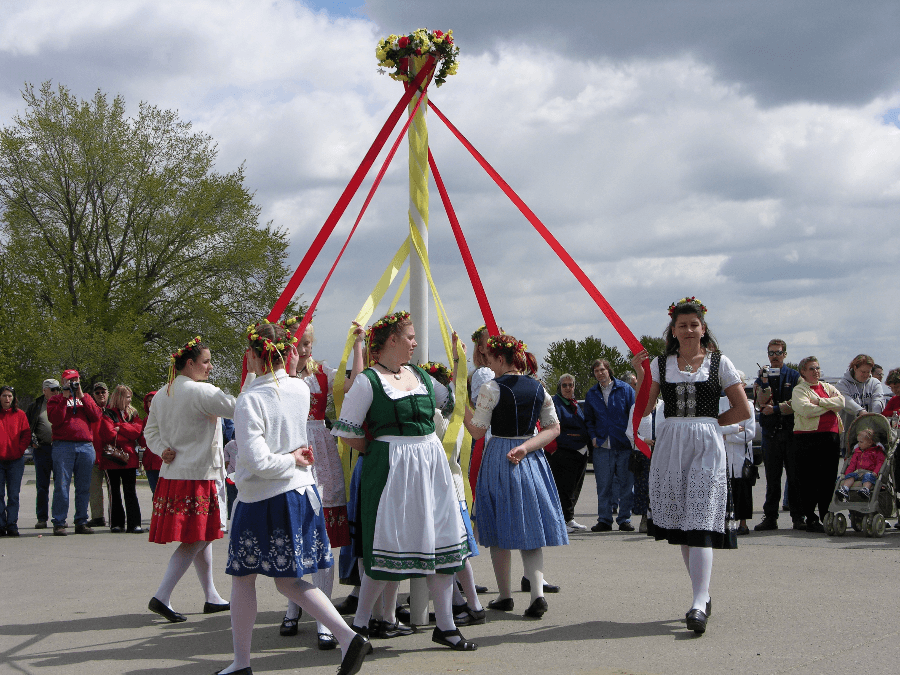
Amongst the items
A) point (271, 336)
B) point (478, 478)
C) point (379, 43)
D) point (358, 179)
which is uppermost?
point (379, 43)

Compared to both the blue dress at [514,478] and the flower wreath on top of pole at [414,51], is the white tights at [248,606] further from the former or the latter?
the flower wreath on top of pole at [414,51]

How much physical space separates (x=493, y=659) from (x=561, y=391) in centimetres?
626

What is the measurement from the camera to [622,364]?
66.5 metres

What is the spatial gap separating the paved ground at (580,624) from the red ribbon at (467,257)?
1.91 m

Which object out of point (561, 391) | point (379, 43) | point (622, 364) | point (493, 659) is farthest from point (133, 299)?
point (622, 364)

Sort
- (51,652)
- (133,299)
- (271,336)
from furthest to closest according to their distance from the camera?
(133,299), (51,652), (271,336)

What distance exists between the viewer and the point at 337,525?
5281 mm

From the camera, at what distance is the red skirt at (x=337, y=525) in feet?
17.3

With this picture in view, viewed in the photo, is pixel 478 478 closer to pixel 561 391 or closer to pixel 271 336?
pixel 271 336

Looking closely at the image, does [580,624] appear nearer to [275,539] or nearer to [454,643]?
[454,643]

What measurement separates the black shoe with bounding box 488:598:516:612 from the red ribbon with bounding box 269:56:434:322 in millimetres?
2368

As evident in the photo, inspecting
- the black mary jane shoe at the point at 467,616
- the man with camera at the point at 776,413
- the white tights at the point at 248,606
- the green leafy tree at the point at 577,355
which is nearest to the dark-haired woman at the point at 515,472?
the black mary jane shoe at the point at 467,616

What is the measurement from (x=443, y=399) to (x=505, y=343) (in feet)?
2.02

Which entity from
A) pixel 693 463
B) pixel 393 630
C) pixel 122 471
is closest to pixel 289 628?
pixel 393 630
